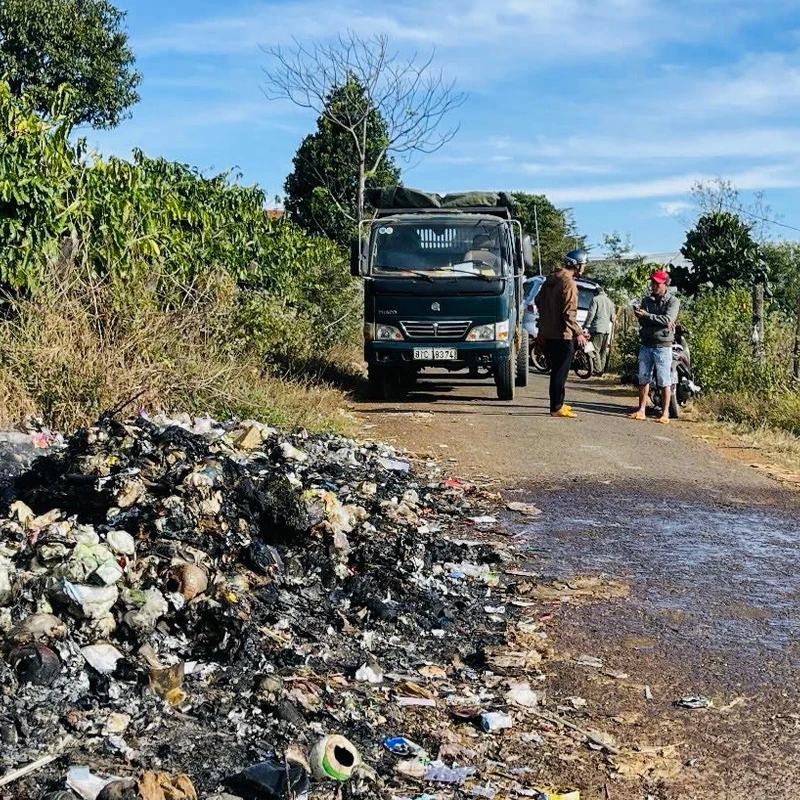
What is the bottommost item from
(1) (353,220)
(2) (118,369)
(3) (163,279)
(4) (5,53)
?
(2) (118,369)

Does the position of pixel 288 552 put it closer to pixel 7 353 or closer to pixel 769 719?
pixel 769 719

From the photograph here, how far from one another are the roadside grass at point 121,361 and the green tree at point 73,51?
2427 centimetres

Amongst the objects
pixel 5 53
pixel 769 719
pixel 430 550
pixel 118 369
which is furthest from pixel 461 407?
pixel 5 53

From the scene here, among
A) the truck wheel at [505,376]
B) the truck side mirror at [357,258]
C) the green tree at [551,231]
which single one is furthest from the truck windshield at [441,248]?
the green tree at [551,231]

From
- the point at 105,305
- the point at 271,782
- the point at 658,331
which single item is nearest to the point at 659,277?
the point at 658,331

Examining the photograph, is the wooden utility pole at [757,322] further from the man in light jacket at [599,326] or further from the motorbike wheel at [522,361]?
the man in light jacket at [599,326]

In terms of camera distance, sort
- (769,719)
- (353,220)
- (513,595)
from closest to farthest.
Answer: (769,719) → (513,595) → (353,220)

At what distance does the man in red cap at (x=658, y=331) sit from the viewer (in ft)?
42.4

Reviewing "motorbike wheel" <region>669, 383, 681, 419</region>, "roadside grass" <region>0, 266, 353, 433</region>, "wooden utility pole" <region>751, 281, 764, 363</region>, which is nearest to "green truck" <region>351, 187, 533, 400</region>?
"motorbike wheel" <region>669, 383, 681, 419</region>

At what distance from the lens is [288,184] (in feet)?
102

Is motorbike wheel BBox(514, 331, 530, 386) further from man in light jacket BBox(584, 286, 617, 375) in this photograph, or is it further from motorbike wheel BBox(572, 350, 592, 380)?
man in light jacket BBox(584, 286, 617, 375)

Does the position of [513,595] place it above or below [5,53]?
below

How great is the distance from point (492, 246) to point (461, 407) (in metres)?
2.08

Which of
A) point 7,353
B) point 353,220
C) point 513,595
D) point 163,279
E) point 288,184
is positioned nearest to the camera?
point 513,595
